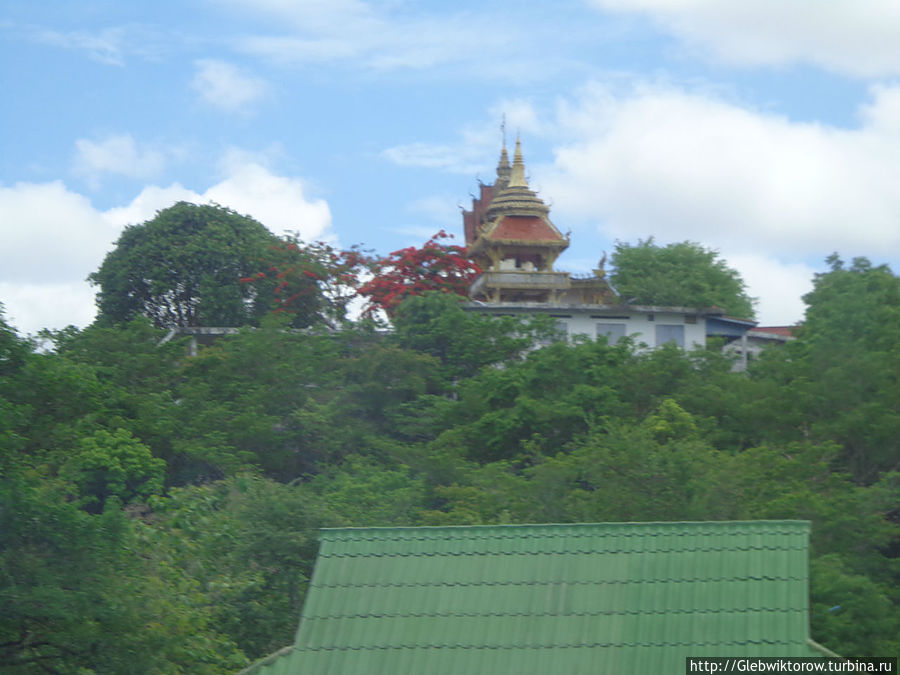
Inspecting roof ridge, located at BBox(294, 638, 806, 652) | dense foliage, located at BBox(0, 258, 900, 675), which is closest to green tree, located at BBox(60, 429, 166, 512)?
dense foliage, located at BBox(0, 258, 900, 675)

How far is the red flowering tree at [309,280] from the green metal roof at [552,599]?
92.4ft

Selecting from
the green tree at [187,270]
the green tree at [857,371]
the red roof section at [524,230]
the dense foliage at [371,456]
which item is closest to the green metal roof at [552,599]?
the dense foliage at [371,456]

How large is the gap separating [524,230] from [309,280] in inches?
385

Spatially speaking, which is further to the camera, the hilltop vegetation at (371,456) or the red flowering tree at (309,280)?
the red flowering tree at (309,280)

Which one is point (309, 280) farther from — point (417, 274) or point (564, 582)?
point (564, 582)

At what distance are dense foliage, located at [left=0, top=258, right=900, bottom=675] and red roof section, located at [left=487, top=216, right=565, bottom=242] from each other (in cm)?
1279

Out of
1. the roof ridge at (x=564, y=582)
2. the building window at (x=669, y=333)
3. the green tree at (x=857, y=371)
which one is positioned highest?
the building window at (x=669, y=333)

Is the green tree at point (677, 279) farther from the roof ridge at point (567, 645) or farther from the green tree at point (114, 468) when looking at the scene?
the roof ridge at point (567, 645)

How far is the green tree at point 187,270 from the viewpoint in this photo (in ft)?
128

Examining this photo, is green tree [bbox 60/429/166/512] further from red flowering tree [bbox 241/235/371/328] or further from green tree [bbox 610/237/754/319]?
green tree [bbox 610/237/754/319]

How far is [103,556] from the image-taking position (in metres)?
12.0

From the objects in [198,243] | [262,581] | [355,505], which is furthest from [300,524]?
[198,243]

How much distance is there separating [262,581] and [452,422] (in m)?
9.76

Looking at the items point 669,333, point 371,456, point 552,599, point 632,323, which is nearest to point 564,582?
point 552,599
